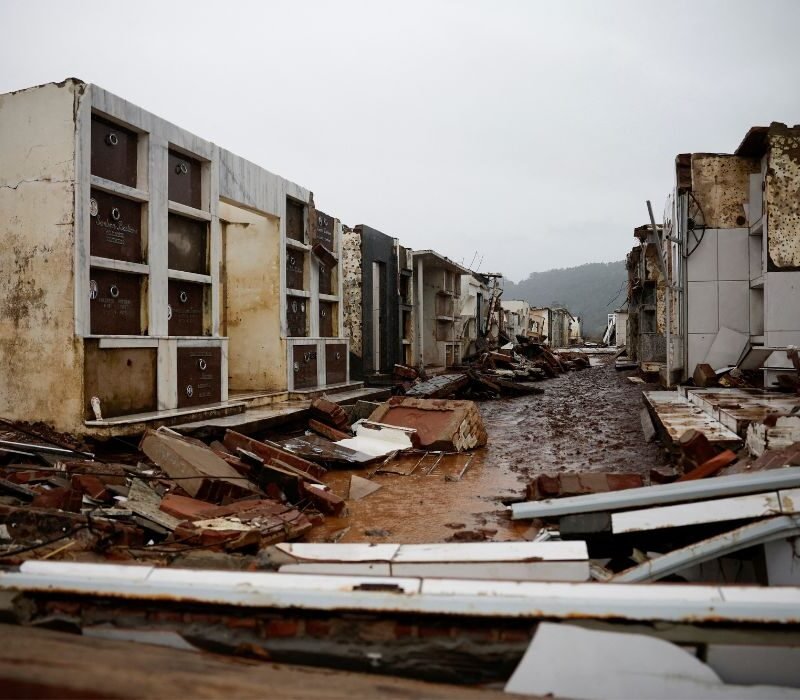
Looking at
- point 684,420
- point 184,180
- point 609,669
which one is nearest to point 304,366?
point 184,180

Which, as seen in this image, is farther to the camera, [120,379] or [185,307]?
[185,307]

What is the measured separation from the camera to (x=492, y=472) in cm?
711

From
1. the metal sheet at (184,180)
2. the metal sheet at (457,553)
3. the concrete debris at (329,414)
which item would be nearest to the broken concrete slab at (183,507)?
the metal sheet at (457,553)

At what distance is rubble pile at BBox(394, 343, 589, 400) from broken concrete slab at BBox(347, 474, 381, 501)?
6.78 m

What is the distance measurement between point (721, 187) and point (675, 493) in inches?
332

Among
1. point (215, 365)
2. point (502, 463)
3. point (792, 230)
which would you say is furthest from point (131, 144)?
point (792, 230)

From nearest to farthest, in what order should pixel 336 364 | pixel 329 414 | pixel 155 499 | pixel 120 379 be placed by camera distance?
pixel 155 499 → pixel 120 379 → pixel 329 414 → pixel 336 364

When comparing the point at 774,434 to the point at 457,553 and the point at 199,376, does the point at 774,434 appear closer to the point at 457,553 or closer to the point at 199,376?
the point at 457,553

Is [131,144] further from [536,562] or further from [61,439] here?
[536,562]

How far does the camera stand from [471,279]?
2916 cm

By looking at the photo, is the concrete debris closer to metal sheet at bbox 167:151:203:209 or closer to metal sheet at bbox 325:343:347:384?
metal sheet at bbox 325:343:347:384

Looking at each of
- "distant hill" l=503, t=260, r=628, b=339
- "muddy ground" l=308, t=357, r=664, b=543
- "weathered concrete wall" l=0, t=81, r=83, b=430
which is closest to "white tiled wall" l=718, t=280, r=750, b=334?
"muddy ground" l=308, t=357, r=664, b=543

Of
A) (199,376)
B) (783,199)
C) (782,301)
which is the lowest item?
(199,376)

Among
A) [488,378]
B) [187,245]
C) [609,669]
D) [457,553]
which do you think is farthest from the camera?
[488,378]
